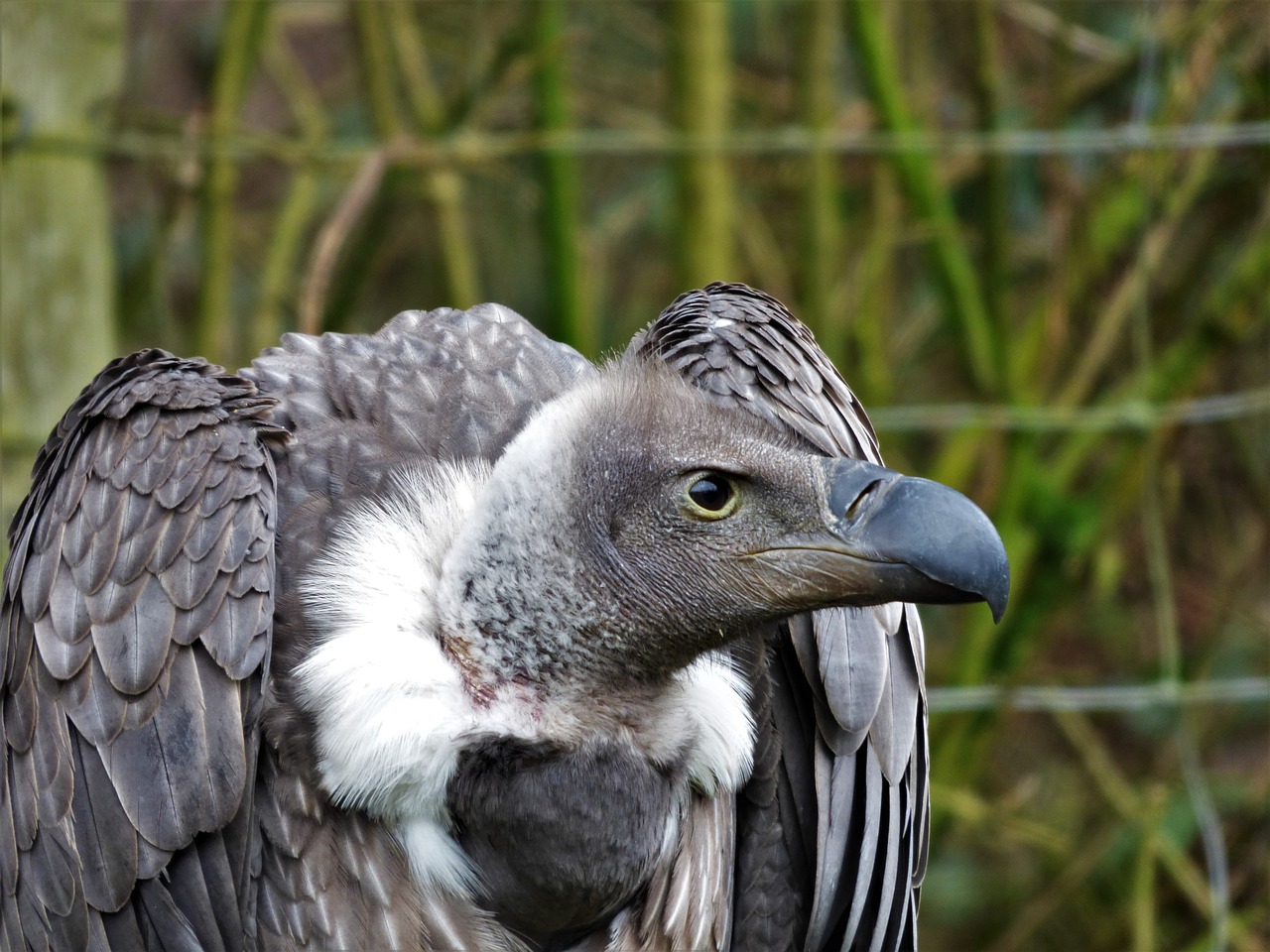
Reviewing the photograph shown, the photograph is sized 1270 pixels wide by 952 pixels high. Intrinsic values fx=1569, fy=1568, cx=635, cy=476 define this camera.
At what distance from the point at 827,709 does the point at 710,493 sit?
0.53 metres

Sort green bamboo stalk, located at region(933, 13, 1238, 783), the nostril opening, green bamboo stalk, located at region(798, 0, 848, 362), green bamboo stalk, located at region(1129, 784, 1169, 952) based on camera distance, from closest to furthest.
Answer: the nostril opening < green bamboo stalk, located at region(933, 13, 1238, 783) < green bamboo stalk, located at region(1129, 784, 1169, 952) < green bamboo stalk, located at region(798, 0, 848, 362)

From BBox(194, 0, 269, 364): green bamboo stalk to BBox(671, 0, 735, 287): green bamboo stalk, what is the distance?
1.22 meters

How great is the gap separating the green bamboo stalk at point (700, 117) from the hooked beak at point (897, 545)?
2.47 m

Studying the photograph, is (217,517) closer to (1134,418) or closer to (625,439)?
(625,439)

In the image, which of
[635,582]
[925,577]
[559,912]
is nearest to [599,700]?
[635,582]

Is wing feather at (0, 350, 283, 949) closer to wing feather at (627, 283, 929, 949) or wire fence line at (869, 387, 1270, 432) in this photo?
wing feather at (627, 283, 929, 949)

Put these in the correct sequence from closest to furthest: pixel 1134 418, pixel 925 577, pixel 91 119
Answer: pixel 925 577
pixel 91 119
pixel 1134 418

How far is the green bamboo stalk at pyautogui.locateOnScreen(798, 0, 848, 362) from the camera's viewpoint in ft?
16.5

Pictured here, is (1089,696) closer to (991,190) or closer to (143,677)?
(991,190)

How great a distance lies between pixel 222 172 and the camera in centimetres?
470

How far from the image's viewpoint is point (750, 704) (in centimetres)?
258

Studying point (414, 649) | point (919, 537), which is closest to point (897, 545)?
point (919, 537)

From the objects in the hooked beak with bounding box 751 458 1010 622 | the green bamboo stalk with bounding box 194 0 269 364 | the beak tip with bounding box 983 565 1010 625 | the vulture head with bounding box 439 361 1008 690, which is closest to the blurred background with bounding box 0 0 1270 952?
the green bamboo stalk with bounding box 194 0 269 364

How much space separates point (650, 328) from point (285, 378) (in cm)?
63
